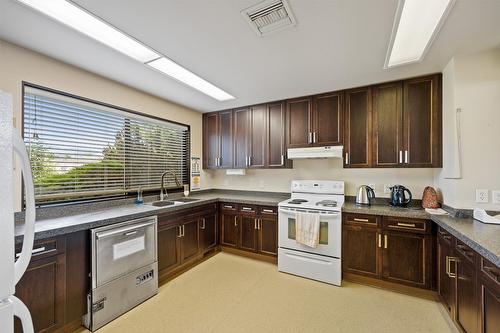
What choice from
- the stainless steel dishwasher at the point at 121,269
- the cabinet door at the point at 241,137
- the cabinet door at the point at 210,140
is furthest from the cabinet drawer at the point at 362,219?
the cabinet door at the point at 210,140

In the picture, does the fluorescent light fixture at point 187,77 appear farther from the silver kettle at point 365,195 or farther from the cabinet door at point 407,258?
the cabinet door at point 407,258

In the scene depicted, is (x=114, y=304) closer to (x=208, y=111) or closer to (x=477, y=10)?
(x=208, y=111)

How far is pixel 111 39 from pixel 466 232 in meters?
3.29

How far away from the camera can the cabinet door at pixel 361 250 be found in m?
2.62

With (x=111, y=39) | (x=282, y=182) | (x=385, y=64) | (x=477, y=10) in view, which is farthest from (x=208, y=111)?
(x=477, y=10)

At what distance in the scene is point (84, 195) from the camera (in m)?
2.53

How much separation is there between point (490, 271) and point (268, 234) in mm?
2326

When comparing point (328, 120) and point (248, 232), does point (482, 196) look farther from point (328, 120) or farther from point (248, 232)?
point (248, 232)

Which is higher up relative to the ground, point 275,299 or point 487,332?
point 487,332

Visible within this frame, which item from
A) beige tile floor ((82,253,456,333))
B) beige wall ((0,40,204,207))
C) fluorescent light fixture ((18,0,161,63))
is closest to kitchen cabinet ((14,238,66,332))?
beige tile floor ((82,253,456,333))

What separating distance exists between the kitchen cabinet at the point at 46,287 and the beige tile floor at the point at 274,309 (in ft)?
1.35

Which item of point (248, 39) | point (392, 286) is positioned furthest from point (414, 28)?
point (392, 286)

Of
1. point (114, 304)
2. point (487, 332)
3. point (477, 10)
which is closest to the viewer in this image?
point (487, 332)

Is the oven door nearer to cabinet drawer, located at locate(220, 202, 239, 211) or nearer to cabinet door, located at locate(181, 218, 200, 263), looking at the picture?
cabinet drawer, located at locate(220, 202, 239, 211)
